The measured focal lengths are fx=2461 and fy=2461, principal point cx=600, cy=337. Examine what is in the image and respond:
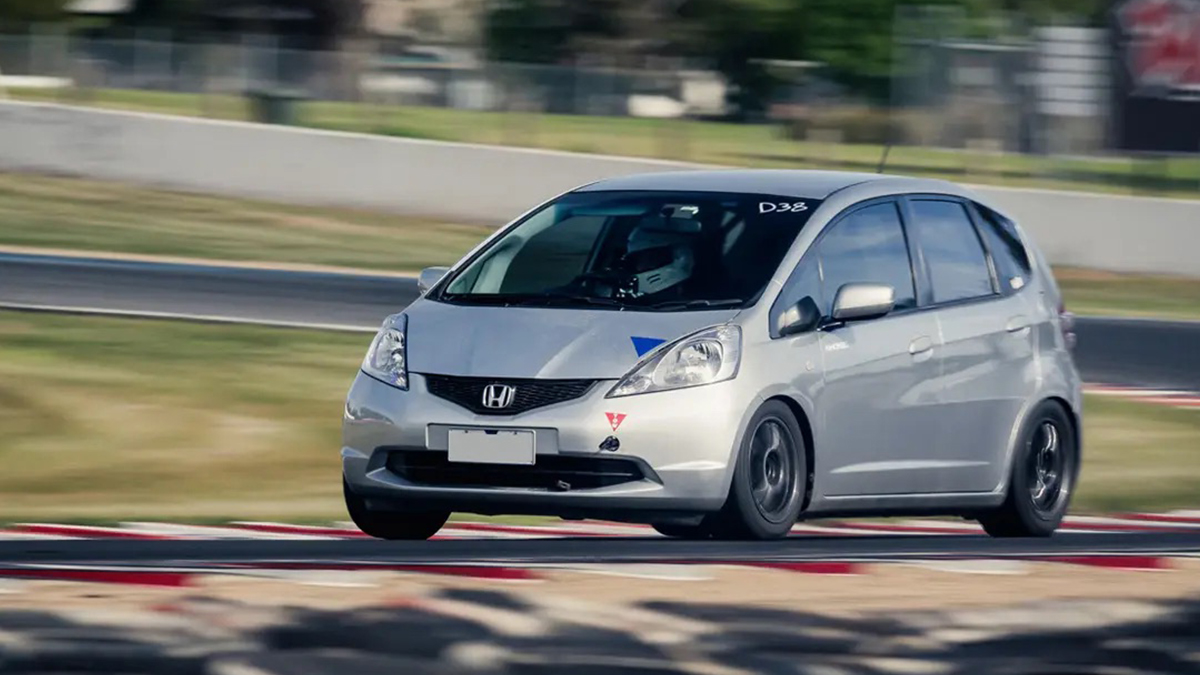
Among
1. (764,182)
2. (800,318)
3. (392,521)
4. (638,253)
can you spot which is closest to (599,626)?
(800,318)

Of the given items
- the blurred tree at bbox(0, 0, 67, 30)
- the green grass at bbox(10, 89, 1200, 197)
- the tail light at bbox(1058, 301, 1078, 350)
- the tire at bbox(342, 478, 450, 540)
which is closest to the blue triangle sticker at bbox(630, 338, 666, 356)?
the tire at bbox(342, 478, 450, 540)

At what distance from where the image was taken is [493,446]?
8523 millimetres

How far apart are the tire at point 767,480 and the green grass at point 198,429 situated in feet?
10.7

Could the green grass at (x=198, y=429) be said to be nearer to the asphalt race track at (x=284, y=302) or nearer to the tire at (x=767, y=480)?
the asphalt race track at (x=284, y=302)

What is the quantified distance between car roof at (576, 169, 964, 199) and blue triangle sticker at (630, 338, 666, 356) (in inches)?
45.6

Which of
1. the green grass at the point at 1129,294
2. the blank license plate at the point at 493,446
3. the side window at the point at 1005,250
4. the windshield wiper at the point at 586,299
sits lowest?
the green grass at the point at 1129,294

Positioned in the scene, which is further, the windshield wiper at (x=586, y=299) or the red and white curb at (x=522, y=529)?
the red and white curb at (x=522, y=529)

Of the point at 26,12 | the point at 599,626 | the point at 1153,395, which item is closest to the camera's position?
the point at 599,626

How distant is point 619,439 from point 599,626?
224cm

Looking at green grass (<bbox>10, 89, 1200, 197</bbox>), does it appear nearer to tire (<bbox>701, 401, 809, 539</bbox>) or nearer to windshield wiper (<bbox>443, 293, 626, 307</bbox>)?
windshield wiper (<bbox>443, 293, 626, 307</bbox>)

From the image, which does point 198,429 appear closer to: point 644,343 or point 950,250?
point 950,250

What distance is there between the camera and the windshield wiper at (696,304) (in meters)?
8.82

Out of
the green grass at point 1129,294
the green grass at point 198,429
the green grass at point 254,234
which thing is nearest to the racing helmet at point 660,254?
the green grass at point 198,429

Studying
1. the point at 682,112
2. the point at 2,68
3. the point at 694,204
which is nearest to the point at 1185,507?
the point at 694,204
